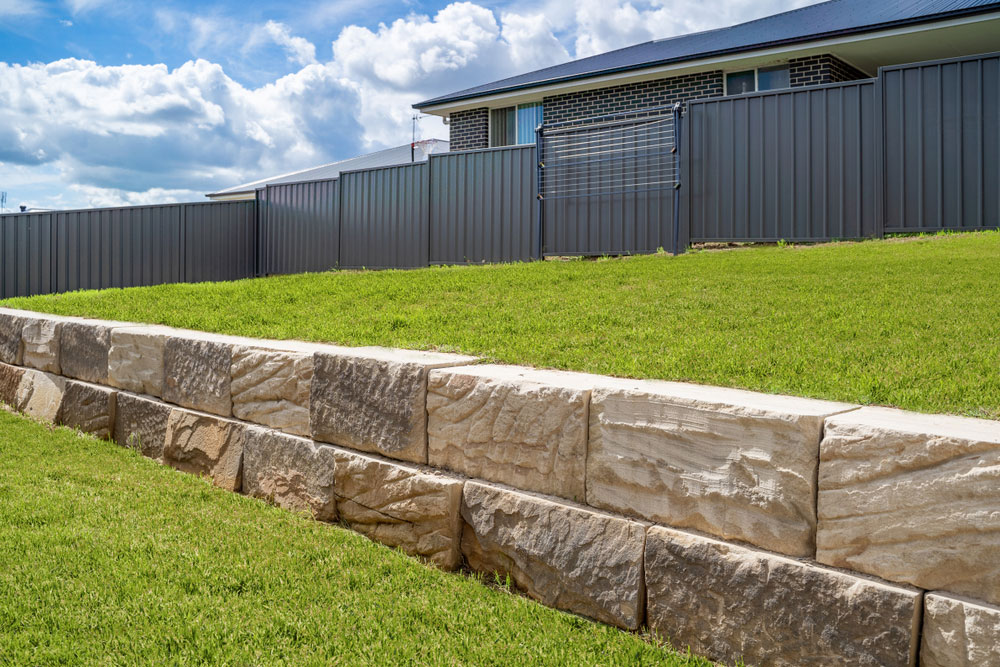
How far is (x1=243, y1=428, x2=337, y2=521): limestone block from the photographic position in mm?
3463

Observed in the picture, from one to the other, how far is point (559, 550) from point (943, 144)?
7303mm

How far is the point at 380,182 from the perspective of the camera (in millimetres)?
12492

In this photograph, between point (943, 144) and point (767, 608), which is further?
point (943, 144)

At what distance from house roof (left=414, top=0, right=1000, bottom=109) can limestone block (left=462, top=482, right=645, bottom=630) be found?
34.6ft

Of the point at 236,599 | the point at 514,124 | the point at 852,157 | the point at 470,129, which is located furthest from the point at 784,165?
the point at 470,129

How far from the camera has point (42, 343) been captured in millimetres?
5727

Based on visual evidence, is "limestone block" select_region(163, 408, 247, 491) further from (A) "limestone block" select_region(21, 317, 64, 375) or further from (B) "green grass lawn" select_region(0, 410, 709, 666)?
(A) "limestone block" select_region(21, 317, 64, 375)

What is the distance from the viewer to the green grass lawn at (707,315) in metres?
2.80

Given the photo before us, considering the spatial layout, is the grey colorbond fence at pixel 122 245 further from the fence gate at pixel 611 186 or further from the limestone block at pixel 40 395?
the limestone block at pixel 40 395

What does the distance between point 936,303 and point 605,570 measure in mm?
2487

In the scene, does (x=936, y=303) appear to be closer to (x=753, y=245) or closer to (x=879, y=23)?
(x=753, y=245)

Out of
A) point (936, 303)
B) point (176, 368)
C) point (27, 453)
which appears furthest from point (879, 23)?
point (27, 453)

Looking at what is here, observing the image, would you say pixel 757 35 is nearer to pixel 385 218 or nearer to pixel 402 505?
pixel 385 218

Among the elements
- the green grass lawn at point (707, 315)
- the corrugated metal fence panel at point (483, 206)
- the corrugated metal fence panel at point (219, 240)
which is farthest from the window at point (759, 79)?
the corrugated metal fence panel at point (219, 240)
